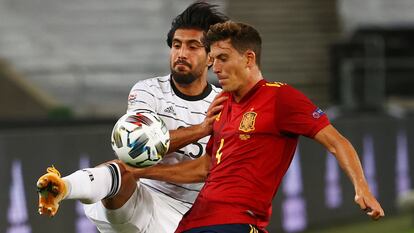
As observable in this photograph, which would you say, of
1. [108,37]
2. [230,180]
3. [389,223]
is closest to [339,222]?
[389,223]

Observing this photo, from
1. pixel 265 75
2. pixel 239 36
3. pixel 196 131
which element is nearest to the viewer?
pixel 239 36

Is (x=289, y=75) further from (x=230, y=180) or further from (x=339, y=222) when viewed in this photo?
(x=230, y=180)

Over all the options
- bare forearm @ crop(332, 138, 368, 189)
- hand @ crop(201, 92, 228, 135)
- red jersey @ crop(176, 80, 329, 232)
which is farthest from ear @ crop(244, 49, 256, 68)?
bare forearm @ crop(332, 138, 368, 189)

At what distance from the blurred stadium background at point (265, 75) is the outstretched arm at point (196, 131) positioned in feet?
11.3

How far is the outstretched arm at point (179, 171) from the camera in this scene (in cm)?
617

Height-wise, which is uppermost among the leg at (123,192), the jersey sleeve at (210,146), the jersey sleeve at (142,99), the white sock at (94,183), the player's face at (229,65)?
the player's face at (229,65)

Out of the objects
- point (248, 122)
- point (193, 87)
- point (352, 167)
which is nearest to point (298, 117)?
point (248, 122)

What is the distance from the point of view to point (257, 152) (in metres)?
5.45

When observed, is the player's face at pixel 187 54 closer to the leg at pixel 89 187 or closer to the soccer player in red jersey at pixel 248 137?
the leg at pixel 89 187

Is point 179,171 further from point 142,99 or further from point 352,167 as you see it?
point 352,167

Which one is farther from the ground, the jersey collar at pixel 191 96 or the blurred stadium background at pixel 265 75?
the jersey collar at pixel 191 96

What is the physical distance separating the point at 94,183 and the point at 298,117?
1.15 metres

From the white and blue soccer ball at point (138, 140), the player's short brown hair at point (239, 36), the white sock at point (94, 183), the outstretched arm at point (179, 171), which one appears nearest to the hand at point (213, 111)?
the outstretched arm at point (179, 171)

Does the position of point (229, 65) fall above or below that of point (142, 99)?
above
